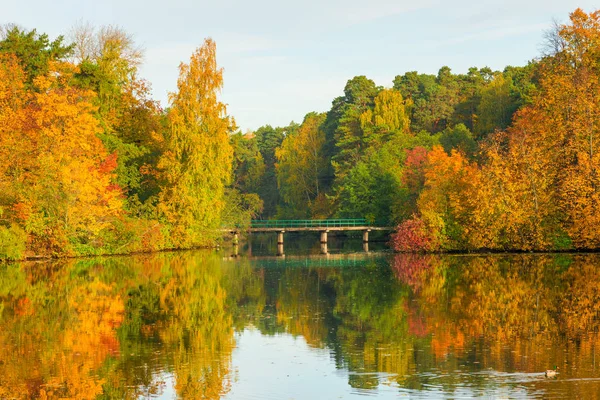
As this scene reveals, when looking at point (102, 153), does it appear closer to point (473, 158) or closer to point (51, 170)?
point (51, 170)

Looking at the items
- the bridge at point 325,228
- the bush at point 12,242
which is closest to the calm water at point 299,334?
the bush at point 12,242

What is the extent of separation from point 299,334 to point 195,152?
3527 cm

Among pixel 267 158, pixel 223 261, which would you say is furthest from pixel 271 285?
pixel 267 158

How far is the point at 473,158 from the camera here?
6581cm

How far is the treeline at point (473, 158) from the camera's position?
165 feet

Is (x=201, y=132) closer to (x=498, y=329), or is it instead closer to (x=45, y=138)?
(x=45, y=138)

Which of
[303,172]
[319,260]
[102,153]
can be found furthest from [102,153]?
[303,172]

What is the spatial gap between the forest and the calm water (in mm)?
8280

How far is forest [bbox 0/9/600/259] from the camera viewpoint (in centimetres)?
4638

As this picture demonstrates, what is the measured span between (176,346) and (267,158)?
107136 mm

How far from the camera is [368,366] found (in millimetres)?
17328

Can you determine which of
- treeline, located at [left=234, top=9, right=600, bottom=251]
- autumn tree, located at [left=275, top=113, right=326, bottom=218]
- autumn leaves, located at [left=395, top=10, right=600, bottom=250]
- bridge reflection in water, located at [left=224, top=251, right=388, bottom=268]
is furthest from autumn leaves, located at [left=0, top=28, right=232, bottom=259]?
autumn tree, located at [left=275, top=113, right=326, bottom=218]

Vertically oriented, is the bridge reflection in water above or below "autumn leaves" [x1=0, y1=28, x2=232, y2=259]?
below

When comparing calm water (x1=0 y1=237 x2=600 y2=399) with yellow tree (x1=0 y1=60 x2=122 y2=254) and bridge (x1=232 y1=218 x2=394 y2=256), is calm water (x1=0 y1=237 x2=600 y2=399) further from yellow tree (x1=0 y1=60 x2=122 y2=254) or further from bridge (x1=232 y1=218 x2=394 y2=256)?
bridge (x1=232 y1=218 x2=394 y2=256)
